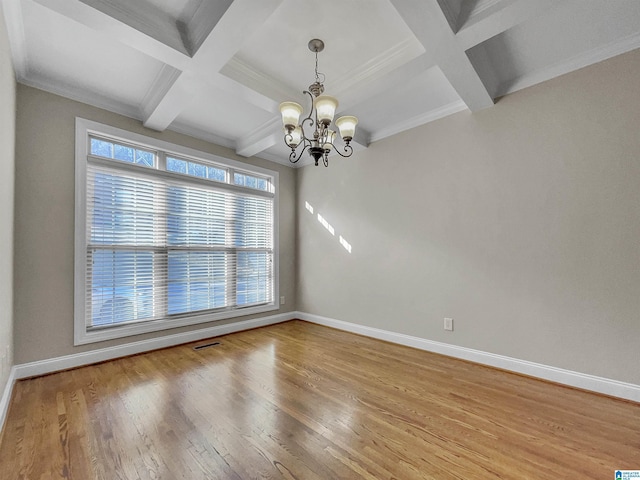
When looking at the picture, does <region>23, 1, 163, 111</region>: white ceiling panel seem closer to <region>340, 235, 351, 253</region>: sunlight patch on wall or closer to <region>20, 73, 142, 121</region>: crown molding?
<region>20, 73, 142, 121</region>: crown molding

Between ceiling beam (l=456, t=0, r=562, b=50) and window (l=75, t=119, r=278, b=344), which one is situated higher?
ceiling beam (l=456, t=0, r=562, b=50)

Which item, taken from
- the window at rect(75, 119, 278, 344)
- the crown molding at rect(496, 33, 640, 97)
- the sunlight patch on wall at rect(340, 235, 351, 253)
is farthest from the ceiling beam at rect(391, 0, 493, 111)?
the window at rect(75, 119, 278, 344)

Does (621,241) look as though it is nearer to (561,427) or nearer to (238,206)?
(561,427)

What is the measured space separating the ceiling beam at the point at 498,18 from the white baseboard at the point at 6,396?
4.11 metres

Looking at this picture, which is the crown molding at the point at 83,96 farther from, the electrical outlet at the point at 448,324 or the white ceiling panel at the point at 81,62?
the electrical outlet at the point at 448,324

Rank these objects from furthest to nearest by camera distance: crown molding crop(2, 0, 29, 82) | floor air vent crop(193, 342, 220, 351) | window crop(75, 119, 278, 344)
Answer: floor air vent crop(193, 342, 220, 351)
window crop(75, 119, 278, 344)
crown molding crop(2, 0, 29, 82)

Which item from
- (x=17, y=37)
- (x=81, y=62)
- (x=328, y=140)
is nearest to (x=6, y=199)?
(x=17, y=37)

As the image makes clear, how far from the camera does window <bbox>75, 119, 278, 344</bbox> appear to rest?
9.61 ft

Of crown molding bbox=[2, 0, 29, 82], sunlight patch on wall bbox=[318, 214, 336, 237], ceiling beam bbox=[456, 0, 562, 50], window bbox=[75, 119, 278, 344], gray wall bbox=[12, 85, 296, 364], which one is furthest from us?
sunlight patch on wall bbox=[318, 214, 336, 237]

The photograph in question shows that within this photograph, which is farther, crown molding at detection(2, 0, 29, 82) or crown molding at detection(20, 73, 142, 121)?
crown molding at detection(20, 73, 142, 121)

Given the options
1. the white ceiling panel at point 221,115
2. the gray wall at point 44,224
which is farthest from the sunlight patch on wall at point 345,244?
the gray wall at point 44,224

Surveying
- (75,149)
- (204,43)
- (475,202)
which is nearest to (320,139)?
(204,43)

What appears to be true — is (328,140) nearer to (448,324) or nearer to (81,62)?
(81,62)

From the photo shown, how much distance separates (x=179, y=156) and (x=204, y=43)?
197 centimetres
